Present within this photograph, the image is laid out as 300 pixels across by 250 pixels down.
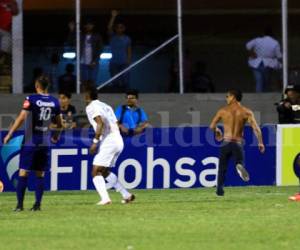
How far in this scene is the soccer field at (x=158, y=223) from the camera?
13234mm

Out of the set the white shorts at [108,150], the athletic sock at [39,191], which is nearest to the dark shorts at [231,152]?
the white shorts at [108,150]

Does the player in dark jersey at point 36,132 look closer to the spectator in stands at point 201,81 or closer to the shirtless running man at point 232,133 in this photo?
the shirtless running man at point 232,133

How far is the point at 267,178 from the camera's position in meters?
23.8

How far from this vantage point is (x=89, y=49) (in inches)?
1031

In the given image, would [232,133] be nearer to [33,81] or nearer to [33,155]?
[33,155]

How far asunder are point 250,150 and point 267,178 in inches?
27.0

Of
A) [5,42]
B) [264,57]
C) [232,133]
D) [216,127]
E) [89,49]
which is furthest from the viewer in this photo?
[264,57]

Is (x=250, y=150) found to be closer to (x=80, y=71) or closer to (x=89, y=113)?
(x=80, y=71)

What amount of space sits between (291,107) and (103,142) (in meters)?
6.75

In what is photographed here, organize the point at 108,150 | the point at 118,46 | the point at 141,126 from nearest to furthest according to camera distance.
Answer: the point at 108,150, the point at 141,126, the point at 118,46

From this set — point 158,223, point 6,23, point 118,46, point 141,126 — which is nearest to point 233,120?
point 141,126

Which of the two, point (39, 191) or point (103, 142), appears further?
point (103, 142)

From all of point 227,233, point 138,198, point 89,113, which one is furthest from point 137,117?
point 227,233

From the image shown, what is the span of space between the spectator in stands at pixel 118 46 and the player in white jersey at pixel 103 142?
7699mm
